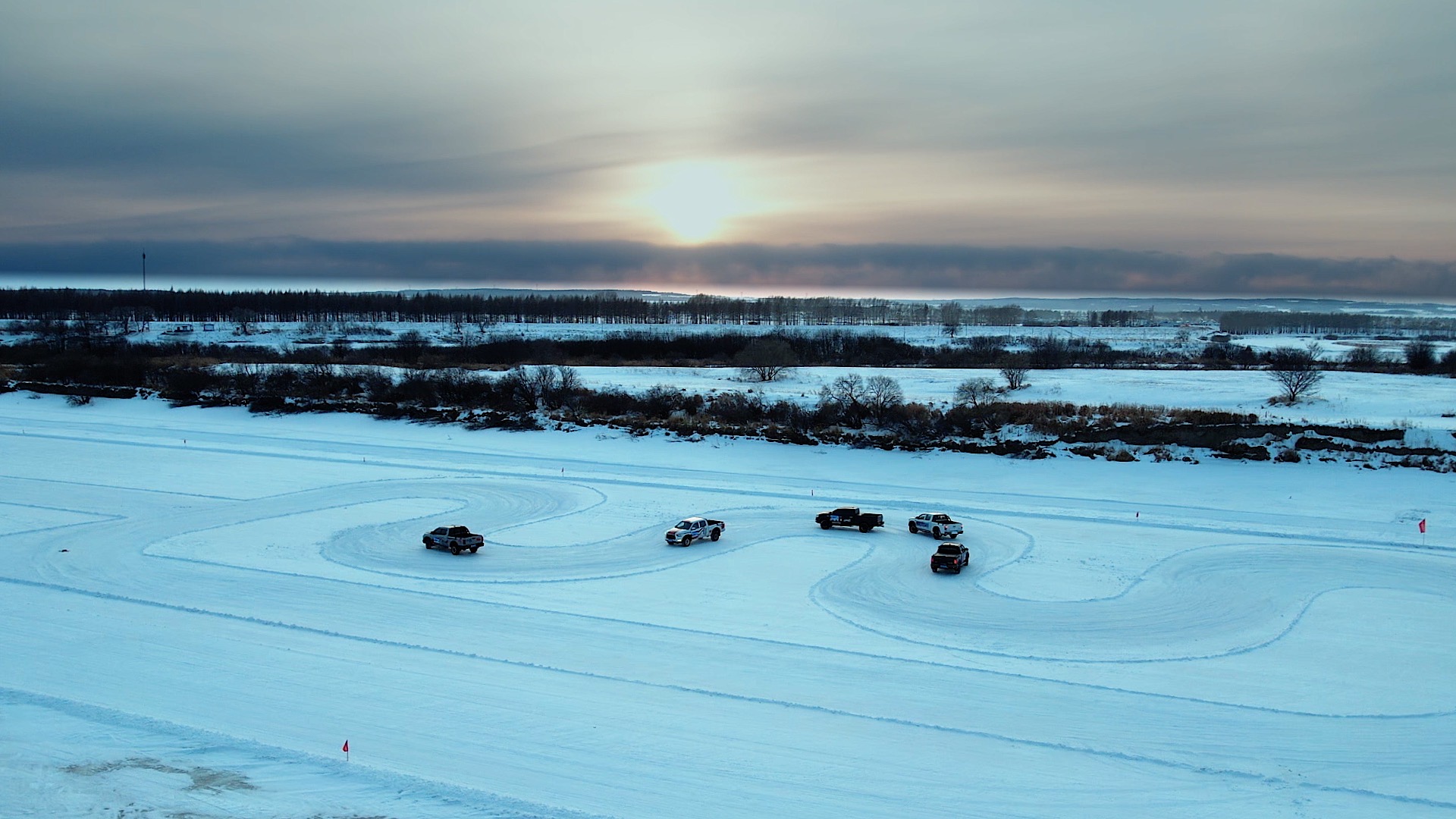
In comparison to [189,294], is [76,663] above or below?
below

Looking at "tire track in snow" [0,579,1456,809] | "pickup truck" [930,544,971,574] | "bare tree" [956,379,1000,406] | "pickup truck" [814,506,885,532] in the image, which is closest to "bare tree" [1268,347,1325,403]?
"bare tree" [956,379,1000,406]

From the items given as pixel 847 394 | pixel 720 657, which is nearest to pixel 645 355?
pixel 847 394

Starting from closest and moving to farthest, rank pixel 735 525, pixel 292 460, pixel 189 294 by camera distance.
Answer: pixel 735 525 → pixel 292 460 → pixel 189 294

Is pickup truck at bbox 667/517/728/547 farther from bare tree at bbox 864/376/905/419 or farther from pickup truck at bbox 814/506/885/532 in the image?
bare tree at bbox 864/376/905/419

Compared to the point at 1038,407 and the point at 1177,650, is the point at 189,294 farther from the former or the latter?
the point at 1177,650

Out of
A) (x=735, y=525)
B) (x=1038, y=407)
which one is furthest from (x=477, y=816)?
(x=1038, y=407)

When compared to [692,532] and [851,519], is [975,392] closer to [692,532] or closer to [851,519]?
[851,519]
